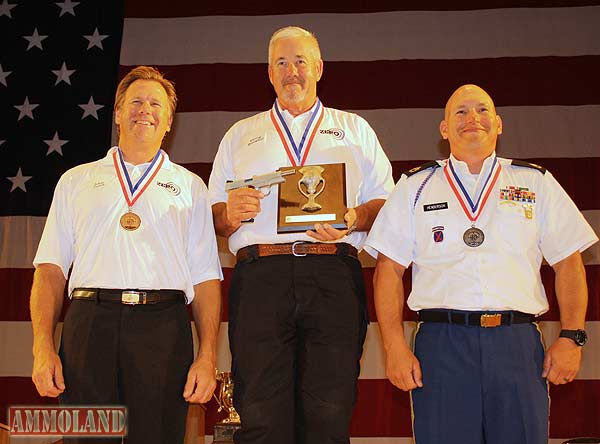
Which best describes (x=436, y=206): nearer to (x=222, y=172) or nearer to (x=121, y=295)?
(x=222, y=172)

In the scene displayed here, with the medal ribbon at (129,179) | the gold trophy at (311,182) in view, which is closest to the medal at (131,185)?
the medal ribbon at (129,179)

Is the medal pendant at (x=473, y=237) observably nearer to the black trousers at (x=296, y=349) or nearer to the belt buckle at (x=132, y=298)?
the black trousers at (x=296, y=349)

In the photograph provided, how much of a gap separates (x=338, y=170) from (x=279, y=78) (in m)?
0.52

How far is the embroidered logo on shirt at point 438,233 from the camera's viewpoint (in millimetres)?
2877

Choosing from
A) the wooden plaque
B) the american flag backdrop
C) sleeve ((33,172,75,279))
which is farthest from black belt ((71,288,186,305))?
the american flag backdrop

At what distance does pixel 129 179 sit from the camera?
295 centimetres

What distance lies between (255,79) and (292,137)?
268 centimetres

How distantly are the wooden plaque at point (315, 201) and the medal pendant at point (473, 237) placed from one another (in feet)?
1.51

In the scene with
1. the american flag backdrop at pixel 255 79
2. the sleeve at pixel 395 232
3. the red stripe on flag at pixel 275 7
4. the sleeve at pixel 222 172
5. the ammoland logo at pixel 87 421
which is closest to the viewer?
the ammoland logo at pixel 87 421

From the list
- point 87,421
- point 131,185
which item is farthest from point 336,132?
point 87,421

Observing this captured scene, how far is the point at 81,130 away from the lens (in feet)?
18.5

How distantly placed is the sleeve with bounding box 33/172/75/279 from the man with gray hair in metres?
0.59

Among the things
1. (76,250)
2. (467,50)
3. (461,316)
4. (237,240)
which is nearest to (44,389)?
(76,250)

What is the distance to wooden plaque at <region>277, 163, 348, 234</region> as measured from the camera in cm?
281
